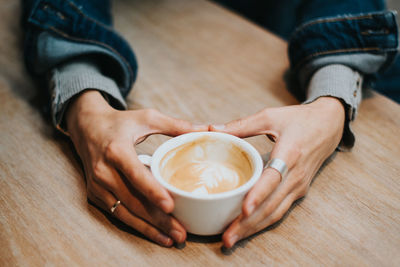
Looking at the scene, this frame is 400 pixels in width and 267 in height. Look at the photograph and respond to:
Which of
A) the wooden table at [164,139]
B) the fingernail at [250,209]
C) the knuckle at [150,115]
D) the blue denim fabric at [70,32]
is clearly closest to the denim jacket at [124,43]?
the blue denim fabric at [70,32]

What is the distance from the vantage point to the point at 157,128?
597mm

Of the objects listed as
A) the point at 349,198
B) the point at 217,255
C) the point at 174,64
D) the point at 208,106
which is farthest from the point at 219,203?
the point at 174,64

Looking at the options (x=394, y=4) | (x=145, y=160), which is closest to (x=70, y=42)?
(x=145, y=160)

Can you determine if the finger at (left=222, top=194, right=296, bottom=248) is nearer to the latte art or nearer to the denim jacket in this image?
the latte art

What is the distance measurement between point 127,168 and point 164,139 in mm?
227

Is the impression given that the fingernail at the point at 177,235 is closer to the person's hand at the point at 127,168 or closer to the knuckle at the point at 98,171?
the person's hand at the point at 127,168

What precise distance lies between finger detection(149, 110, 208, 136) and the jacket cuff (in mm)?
184

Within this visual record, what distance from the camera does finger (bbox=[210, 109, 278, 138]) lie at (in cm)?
59

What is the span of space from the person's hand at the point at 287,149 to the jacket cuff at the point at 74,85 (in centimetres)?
29

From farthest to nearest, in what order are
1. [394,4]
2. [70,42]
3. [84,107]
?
[394,4] → [70,42] → [84,107]

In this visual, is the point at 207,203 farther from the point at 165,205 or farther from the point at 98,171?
the point at 98,171

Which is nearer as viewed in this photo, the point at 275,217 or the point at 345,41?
the point at 275,217

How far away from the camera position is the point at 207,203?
451 mm

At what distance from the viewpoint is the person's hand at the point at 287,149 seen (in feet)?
1.65
